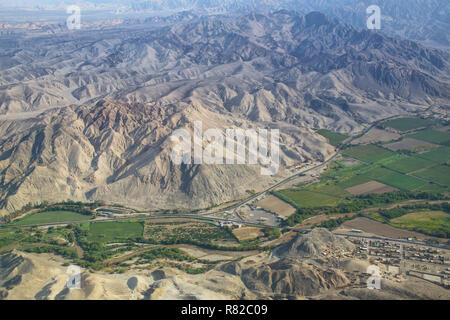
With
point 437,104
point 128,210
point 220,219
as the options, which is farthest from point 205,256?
point 437,104

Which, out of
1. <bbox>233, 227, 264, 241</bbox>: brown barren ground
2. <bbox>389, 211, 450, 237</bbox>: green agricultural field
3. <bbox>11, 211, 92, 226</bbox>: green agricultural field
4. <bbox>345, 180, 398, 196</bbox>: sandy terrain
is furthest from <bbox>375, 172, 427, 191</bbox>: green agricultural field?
<bbox>11, 211, 92, 226</bbox>: green agricultural field

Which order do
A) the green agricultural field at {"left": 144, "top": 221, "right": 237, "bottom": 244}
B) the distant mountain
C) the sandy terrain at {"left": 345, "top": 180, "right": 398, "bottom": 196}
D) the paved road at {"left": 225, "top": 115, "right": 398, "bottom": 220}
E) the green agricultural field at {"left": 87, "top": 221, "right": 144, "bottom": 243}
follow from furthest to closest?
the sandy terrain at {"left": 345, "top": 180, "right": 398, "bottom": 196} → the distant mountain → the paved road at {"left": 225, "top": 115, "right": 398, "bottom": 220} → the green agricultural field at {"left": 87, "top": 221, "right": 144, "bottom": 243} → the green agricultural field at {"left": 144, "top": 221, "right": 237, "bottom": 244}

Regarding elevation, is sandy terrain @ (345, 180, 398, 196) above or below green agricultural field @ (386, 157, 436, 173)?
below

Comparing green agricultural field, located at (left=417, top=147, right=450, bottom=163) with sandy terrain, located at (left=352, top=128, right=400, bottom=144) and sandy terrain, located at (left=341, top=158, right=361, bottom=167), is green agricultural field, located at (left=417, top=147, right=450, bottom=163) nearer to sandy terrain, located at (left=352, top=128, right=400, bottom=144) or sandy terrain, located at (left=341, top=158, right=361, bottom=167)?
sandy terrain, located at (left=352, top=128, right=400, bottom=144)

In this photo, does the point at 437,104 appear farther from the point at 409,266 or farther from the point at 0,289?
the point at 0,289

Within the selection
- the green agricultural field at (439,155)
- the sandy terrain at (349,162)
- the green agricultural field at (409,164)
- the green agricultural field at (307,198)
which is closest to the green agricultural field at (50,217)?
the green agricultural field at (307,198)
